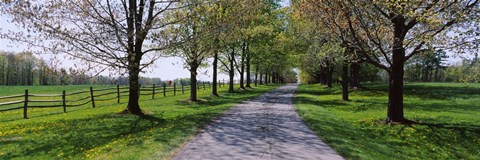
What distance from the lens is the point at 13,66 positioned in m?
94.4

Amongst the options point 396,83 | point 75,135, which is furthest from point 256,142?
point 396,83

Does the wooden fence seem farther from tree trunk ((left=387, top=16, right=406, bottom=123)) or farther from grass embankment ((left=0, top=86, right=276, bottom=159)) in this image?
tree trunk ((left=387, top=16, right=406, bottom=123))

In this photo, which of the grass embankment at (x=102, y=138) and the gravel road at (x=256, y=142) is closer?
the gravel road at (x=256, y=142)

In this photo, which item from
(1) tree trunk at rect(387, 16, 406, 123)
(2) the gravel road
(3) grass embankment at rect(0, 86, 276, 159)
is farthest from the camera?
(1) tree trunk at rect(387, 16, 406, 123)

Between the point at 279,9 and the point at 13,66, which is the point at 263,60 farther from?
the point at 13,66

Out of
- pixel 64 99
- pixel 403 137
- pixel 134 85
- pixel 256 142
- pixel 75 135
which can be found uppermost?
pixel 134 85

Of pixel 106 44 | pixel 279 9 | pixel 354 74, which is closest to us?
pixel 106 44

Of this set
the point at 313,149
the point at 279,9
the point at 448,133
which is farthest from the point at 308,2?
the point at 279,9

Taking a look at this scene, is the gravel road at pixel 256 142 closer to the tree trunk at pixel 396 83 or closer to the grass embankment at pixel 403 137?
the grass embankment at pixel 403 137

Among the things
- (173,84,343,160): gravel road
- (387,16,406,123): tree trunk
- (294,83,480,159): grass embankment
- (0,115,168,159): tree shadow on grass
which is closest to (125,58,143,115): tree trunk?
(0,115,168,159): tree shadow on grass

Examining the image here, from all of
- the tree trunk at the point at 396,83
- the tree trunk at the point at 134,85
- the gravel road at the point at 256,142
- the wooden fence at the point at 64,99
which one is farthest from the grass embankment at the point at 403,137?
the wooden fence at the point at 64,99

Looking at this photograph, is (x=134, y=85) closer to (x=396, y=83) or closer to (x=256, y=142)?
(x=256, y=142)

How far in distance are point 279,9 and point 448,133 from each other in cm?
3024

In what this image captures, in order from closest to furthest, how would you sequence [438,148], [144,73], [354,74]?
[438,148] < [144,73] < [354,74]
